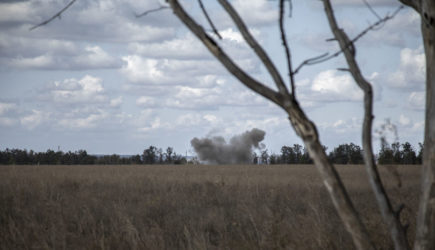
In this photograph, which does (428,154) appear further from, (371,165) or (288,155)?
(288,155)

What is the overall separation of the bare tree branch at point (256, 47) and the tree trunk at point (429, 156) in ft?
3.67

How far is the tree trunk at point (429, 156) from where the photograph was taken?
2678 mm

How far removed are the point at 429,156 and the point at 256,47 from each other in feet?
4.42

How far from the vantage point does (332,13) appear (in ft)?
10.2

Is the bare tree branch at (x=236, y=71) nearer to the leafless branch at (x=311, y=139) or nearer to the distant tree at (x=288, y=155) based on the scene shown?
the leafless branch at (x=311, y=139)

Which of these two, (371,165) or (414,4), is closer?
(371,165)

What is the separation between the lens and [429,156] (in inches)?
106

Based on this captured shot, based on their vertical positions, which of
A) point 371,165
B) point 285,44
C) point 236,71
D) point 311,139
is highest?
point 285,44

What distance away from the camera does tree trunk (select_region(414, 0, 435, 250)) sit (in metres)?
2.68

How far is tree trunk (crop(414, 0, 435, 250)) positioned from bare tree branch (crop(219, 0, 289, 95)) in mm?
1118

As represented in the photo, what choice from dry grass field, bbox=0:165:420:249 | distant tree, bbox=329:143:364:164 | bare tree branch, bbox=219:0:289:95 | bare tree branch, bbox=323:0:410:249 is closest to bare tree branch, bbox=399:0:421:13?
bare tree branch, bbox=323:0:410:249

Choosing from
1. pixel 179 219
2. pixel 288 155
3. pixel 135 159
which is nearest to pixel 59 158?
pixel 135 159

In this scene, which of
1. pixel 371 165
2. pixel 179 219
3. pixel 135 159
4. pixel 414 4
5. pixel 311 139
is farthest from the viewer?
pixel 135 159

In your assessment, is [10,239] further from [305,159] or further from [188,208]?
[305,159]
